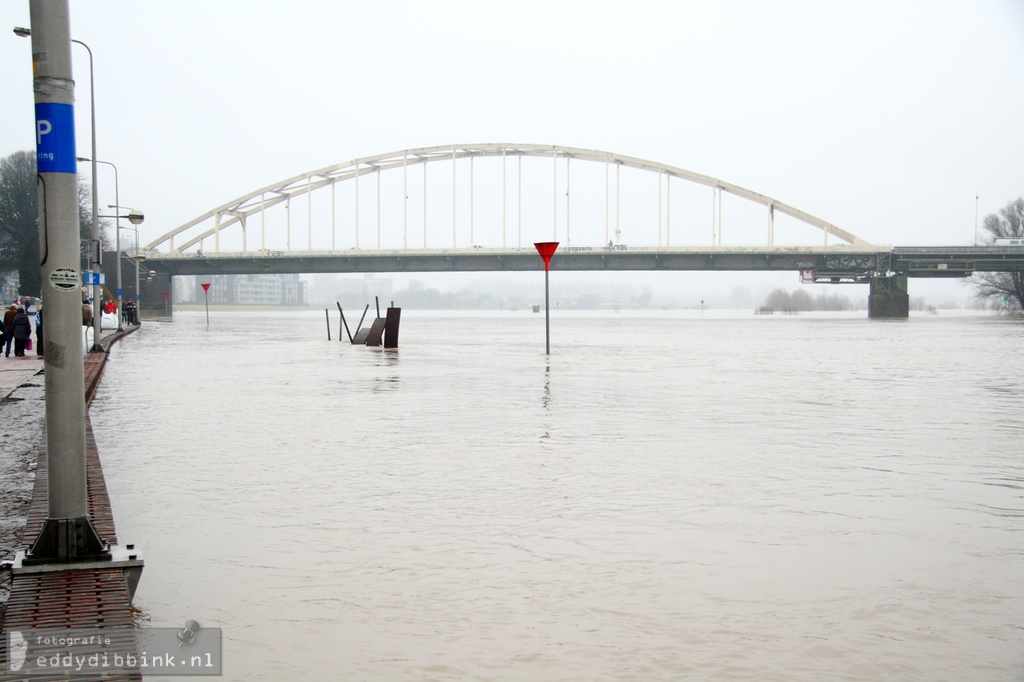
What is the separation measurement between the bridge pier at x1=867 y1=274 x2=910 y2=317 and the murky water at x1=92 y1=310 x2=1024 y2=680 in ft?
301

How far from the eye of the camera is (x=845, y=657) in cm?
464

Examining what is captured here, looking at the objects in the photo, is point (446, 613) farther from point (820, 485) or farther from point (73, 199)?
point (820, 485)

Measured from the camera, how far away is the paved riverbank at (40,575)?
14.8ft

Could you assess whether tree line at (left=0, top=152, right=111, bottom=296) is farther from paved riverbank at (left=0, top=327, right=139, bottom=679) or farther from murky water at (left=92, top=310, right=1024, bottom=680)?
paved riverbank at (left=0, top=327, right=139, bottom=679)

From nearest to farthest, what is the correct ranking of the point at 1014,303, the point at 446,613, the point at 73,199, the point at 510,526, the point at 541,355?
the point at 446,613
the point at 73,199
the point at 510,526
the point at 541,355
the point at 1014,303

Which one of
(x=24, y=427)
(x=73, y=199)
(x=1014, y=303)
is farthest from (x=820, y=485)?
(x=1014, y=303)

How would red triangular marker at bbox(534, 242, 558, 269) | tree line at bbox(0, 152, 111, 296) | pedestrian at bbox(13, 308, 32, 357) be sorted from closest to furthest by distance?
pedestrian at bbox(13, 308, 32, 357), red triangular marker at bbox(534, 242, 558, 269), tree line at bbox(0, 152, 111, 296)

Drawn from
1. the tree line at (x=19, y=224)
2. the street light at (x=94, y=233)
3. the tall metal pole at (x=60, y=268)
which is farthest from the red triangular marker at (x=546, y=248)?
the tree line at (x=19, y=224)

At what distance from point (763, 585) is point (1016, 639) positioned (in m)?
1.32

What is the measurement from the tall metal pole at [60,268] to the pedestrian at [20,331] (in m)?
22.7

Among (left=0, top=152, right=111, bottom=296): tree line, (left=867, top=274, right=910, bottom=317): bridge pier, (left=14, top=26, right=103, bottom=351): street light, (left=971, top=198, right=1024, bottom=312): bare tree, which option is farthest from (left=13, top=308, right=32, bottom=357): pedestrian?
(left=971, top=198, right=1024, bottom=312): bare tree

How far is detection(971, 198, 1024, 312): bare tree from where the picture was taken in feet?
349

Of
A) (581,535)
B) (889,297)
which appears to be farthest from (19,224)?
(889,297)

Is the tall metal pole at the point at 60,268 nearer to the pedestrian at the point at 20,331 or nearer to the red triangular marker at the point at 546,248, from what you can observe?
the pedestrian at the point at 20,331
